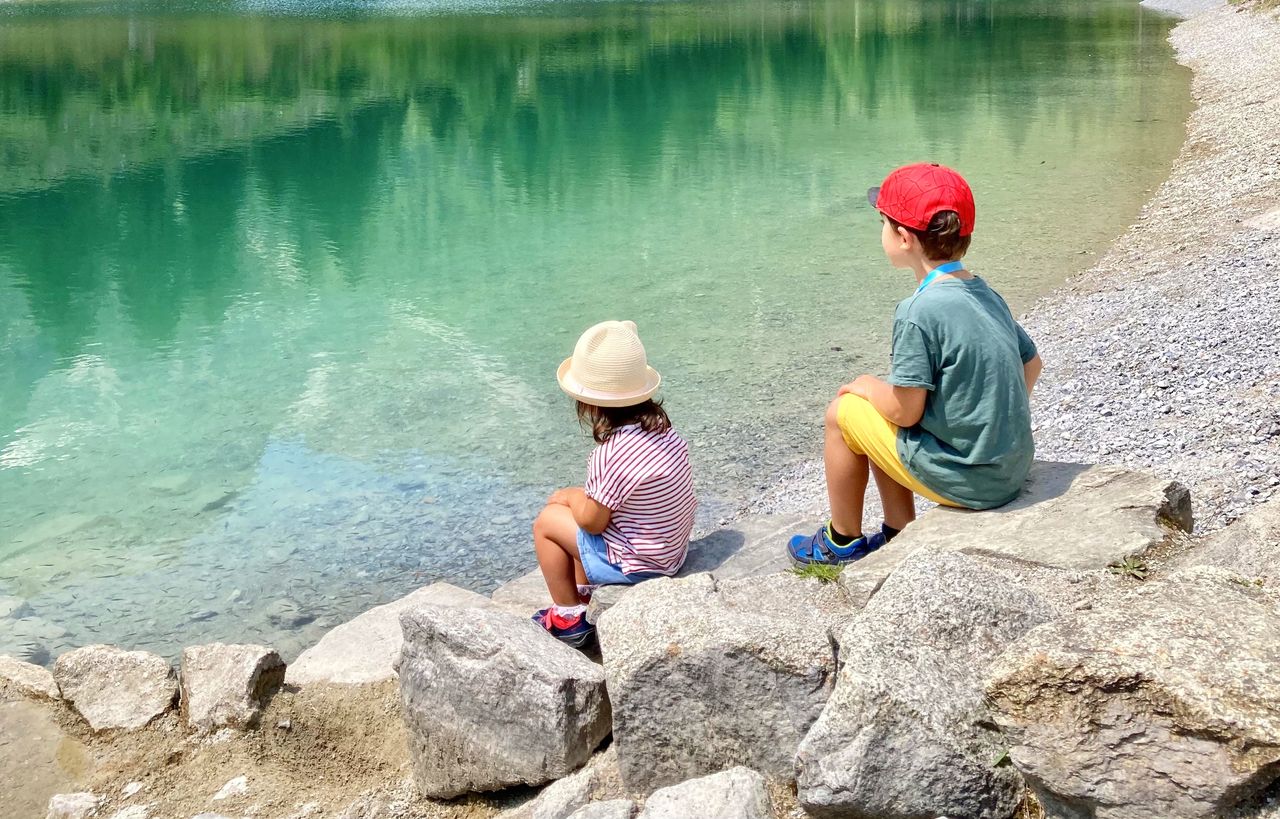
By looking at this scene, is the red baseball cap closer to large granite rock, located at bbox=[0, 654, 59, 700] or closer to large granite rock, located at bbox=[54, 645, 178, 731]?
large granite rock, located at bbox=[54, 645, 178, 731]

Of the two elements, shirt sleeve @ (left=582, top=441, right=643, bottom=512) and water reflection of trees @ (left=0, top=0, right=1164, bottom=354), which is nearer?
shirt sleeve @ (left=582, top=441, right=643, bottom=512)

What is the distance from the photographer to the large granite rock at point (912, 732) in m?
3.13

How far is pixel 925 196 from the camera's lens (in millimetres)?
4496

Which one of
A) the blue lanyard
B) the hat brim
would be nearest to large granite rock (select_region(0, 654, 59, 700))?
the hat brim

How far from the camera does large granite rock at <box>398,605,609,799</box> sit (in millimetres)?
3998

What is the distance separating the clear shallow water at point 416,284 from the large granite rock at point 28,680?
102cm

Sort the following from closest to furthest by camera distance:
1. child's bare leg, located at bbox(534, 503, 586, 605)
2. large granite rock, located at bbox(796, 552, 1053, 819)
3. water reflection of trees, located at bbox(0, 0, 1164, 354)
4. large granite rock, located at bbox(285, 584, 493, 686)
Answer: large granite rock, located at bbox(796, 552, 1053, 819), child's bare leg, located at bbox(534, 503, 586, 605), large granite rock, located at bbox(285, 584, 493, 686), water reflection of trees, located at bbox(0, 0, 1164, 354)

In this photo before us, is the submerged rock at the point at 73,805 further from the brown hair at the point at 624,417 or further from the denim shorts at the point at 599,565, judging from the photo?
the brown hair at the point at 624,417

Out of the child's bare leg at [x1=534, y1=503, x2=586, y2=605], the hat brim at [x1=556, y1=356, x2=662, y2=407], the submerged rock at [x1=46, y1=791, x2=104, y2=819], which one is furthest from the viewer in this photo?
the child's bare leg at [x1=534, y1=503, x2=586, y2=605]

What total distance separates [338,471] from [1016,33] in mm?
51488

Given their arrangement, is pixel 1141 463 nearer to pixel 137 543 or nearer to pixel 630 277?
pixel 137 543

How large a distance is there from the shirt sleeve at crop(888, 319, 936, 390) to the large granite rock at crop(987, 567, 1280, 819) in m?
1.52

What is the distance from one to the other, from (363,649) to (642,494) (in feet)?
5.79

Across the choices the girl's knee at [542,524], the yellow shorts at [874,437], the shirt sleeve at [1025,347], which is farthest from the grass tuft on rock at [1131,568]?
the girl's knee at [542,524]
